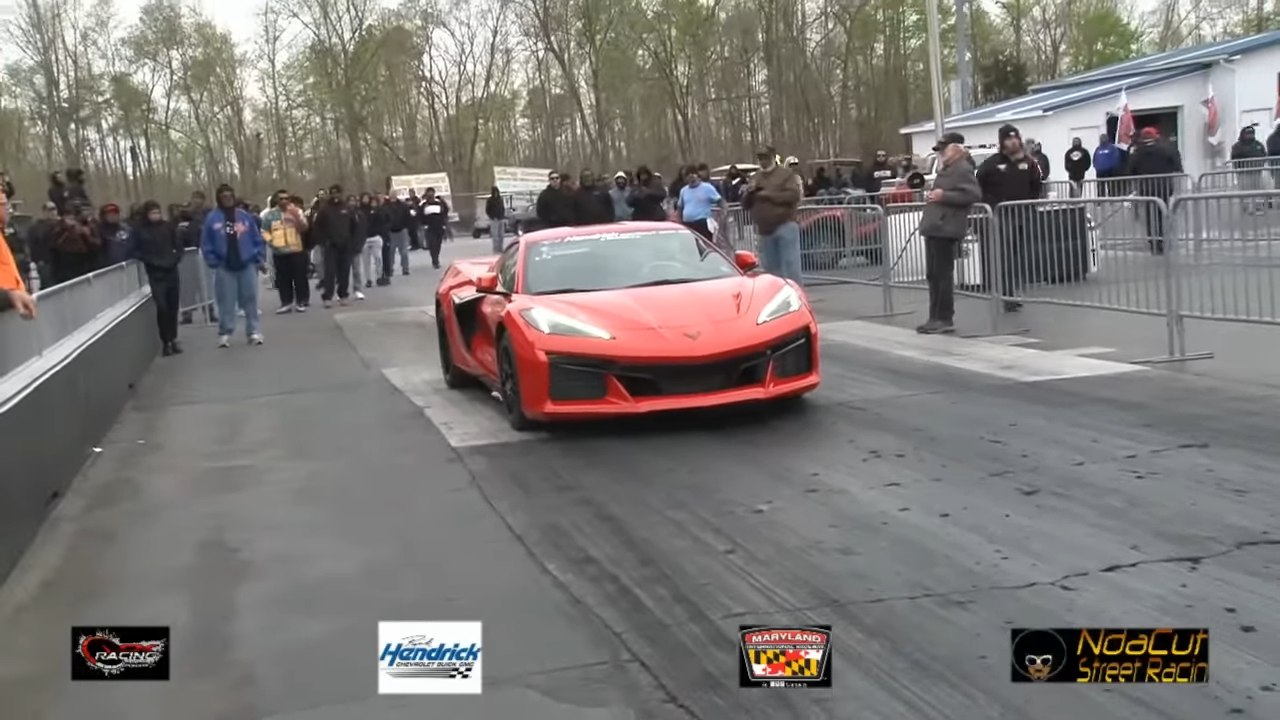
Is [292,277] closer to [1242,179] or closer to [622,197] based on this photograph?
[622,197]

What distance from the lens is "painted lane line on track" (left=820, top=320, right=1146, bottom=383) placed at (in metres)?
10.6

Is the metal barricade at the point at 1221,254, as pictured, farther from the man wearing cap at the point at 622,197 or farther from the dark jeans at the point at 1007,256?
the man wearing cap at the point at 622,197

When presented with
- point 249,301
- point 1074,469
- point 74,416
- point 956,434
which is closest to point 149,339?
point 249,301

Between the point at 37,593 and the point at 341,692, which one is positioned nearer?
the point at 341,692

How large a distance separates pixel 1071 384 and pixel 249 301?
33.7ft

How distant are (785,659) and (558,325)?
4.67 meters

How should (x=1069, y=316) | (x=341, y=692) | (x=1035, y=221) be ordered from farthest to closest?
(x=1069, y=316) < (x=1035, y=221) < (x=341, y=692)

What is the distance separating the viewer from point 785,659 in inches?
190

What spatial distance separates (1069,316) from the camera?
1383 centimetres

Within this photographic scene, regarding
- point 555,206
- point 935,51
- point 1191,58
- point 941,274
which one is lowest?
point 941,274

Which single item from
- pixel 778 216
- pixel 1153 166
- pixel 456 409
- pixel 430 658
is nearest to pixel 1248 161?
pixel 1153 166

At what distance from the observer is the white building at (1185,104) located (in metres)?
32.3

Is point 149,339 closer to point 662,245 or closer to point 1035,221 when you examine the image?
point 662,245

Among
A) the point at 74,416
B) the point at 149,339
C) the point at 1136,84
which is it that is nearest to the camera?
the point at 74,416
